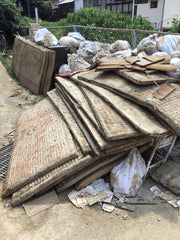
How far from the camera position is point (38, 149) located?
124 inches

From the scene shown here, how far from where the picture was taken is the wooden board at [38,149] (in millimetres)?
2744

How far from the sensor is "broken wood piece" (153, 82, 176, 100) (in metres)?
2.99

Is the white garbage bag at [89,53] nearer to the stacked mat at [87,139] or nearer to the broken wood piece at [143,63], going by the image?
the broken wood piece at [143,63]

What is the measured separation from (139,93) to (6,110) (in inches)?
147

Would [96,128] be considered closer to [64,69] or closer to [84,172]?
[84,172]

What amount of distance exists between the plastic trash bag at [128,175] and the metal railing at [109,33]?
359 cm

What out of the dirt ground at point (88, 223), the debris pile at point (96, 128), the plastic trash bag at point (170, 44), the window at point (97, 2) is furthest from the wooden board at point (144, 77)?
the window at point (97, 2)

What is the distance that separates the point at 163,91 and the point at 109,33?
15.1 ft

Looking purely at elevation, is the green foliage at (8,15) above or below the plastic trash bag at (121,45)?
above

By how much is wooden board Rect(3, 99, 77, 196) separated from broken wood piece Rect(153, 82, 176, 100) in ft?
4.59

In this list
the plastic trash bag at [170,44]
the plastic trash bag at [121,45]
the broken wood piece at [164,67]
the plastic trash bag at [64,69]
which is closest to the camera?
the broken wood piece at [164,67]

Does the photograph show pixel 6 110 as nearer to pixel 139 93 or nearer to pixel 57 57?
pixel 57 57

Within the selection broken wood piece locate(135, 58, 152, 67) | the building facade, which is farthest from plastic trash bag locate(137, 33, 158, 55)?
the building facade

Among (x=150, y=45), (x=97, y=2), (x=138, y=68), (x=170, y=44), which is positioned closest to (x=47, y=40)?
(x=150, y=45)
